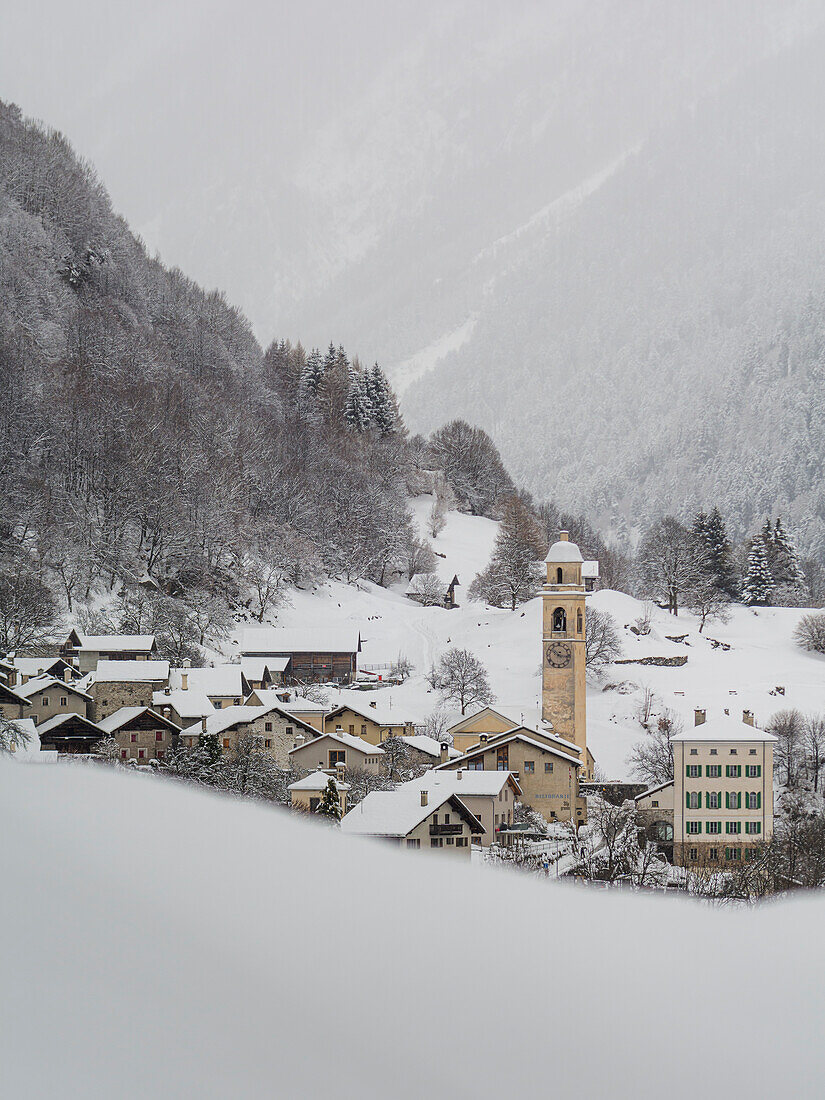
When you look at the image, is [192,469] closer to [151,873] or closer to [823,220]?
[151,873]

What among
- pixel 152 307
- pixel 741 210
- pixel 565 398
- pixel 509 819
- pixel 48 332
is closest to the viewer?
pixel 509 819

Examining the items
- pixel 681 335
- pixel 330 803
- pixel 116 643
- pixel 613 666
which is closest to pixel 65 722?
pixel 116 643

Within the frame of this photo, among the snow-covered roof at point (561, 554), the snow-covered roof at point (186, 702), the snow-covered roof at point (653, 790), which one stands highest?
the snow-covered roof at point (561, 554)

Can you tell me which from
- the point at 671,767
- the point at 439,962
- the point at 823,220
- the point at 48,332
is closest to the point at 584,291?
the point at 823,220

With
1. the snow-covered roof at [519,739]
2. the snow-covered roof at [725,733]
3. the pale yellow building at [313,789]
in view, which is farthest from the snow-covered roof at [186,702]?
the snow-covered roof at [725,733]

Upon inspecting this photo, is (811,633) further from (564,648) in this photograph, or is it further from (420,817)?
(420,817)

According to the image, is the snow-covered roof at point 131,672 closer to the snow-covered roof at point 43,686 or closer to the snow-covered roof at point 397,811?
the snow-covered roof at point 43,686
